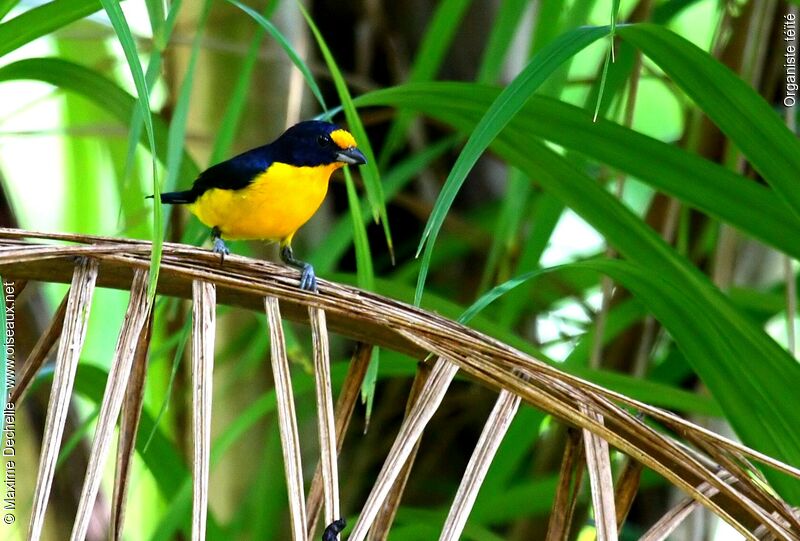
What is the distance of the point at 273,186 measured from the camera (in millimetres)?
1119

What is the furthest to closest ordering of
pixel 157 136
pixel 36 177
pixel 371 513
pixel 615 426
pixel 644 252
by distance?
pixel 36 177 → pixel 157 136 → pixel 644 252 → pixel 615 426 → pixel 371 513

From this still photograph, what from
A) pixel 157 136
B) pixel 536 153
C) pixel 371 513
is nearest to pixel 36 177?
pixel 157 136

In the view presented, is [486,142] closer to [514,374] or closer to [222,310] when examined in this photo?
[514,374]

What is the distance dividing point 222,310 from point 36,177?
173 cm

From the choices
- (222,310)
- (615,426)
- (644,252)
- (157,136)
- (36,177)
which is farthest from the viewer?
(36,177)

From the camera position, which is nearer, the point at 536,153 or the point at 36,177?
the point at 536,153

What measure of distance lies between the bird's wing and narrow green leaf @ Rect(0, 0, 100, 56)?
278 mm

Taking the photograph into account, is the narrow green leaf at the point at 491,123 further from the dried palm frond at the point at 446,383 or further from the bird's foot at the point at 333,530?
the bird's foot at the point at 333,530

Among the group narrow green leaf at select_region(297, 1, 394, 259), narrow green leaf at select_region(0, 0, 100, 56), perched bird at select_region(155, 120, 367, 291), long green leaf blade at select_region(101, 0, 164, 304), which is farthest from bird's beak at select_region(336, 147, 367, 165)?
long green leaf blade at select_region(101, 0, 164, 304)

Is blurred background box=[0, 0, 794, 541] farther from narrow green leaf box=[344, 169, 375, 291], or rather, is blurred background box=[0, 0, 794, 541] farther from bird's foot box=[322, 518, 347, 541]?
bird's foot box=[322, 518, 347, 541]

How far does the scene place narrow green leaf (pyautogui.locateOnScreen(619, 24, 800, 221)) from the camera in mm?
769

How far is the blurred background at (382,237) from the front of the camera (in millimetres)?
1119

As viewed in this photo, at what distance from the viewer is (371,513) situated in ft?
2.02

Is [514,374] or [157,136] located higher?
[157,136]
